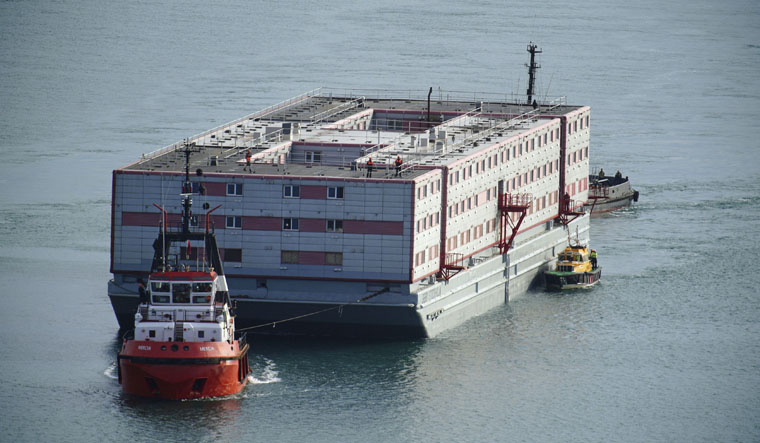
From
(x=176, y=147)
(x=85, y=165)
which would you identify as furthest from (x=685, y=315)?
(x=85, y=165)

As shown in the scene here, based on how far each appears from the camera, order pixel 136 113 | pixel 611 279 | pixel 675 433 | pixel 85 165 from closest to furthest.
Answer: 1. pixel 675 433
2. pixel 611 279
3. pixel 85 165
4. pixel 136 113

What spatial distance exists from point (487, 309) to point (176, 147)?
792 inches

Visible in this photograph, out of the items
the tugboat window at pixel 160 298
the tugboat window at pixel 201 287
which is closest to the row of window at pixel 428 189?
the tugboat window at pixel 201 287

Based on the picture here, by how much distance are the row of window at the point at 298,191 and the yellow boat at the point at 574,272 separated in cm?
2306

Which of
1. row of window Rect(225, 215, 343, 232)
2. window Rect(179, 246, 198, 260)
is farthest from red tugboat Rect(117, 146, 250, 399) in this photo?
row of window Rect(225, 215, 343, 232)

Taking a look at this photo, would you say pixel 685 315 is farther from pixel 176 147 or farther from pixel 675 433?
pixel 176 147

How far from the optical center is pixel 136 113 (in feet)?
589

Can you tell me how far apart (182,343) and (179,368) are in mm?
1307

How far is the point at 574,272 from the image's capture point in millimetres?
116188

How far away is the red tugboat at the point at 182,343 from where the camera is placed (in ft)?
279

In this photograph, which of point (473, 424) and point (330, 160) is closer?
point (473, 424)

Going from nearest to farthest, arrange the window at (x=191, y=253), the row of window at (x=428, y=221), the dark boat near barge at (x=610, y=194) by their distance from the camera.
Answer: the window at (x=191, y=253)
the row of window at (x=428, y=221)
the dark boat near barge at (x=610, y=194)

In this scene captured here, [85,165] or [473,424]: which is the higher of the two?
[85,165]

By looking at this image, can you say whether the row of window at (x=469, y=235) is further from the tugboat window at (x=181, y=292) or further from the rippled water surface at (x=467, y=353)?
the tugboat window at (x=181, y=292)
